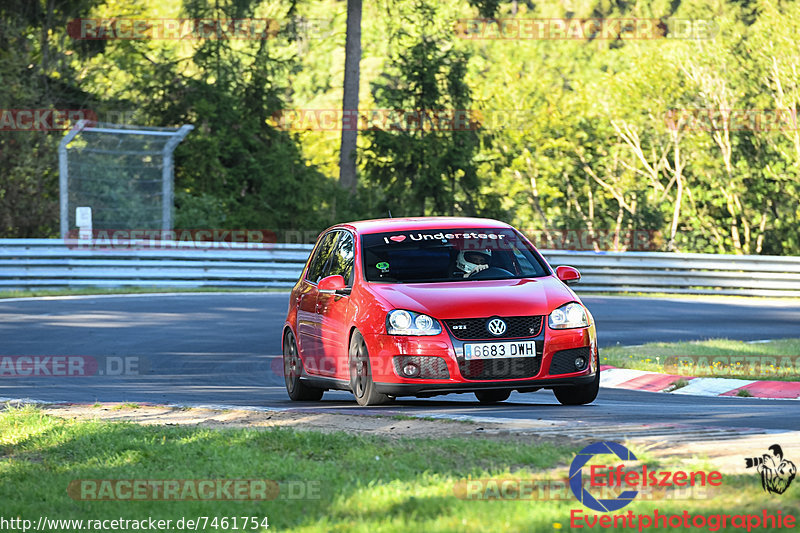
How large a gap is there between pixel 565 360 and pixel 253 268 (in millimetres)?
17618

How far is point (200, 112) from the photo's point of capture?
36.2 m

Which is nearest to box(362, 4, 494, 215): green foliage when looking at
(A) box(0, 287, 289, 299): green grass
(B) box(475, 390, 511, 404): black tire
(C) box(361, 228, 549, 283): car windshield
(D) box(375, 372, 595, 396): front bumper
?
(A) box(0, 287, 289, 299): green grass

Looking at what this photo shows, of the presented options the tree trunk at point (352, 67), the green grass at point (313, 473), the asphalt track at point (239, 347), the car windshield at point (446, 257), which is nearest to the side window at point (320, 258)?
the car windshield at point (446, 257)

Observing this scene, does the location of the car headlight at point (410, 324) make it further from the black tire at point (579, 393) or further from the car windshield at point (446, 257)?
the black tire at point (579, 393)

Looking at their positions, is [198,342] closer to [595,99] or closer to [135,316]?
[135,316]

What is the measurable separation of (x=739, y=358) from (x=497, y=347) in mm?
6069

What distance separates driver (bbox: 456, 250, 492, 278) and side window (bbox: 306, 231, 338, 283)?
1.61 m

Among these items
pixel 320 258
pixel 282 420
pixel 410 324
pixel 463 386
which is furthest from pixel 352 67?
pixel 282 420

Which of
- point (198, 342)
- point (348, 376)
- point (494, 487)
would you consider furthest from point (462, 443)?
point (198, 342)

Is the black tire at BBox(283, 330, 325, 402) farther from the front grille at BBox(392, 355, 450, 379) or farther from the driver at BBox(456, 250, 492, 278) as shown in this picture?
the front grille at BBox(392, 355, 450, 379)

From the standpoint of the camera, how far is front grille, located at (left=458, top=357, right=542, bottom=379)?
9.66 m

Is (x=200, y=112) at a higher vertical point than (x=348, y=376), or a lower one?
higher

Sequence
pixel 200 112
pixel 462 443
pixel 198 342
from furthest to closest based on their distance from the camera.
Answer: pixel 200 112, pixel 198 342, pixel 462 443

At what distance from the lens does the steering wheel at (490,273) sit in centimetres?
1075
